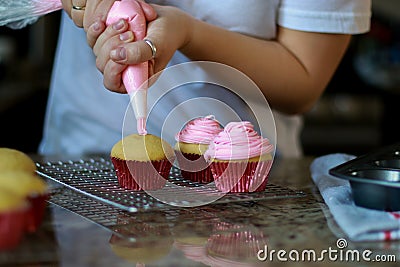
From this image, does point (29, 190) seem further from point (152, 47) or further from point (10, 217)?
point (152, 47)

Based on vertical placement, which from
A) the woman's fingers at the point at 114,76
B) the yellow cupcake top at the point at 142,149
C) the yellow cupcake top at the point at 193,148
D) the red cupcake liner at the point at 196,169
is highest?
the woman's fingers at the point at 114,76

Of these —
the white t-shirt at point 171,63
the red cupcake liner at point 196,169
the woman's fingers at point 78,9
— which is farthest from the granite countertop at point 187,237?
the white t-shirt at point 171,63

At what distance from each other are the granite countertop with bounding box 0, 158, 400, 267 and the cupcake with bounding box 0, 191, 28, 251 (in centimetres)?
1

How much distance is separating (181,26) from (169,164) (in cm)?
22

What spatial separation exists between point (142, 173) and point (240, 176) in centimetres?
15

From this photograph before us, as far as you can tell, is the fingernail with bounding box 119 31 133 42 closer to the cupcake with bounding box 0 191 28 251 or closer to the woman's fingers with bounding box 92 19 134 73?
the woman's fingers with bounding box 92 19 134 73

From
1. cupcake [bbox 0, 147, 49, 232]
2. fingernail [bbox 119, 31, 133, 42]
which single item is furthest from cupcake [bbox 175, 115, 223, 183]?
cupcake [bbox 0, 147, 49, 232]

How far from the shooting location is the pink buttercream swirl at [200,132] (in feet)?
3.96

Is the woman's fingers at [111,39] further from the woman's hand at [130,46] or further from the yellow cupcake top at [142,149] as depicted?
the yellow cupcake top at [142,149]

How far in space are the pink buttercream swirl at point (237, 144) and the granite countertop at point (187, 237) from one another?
0.10m

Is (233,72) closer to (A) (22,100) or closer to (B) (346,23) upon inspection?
(B) (346,23)

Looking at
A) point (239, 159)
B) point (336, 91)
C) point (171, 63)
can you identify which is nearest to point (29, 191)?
point (239, 159)

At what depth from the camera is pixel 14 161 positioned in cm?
101

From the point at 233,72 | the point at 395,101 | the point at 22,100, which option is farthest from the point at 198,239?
the point at 395,101
